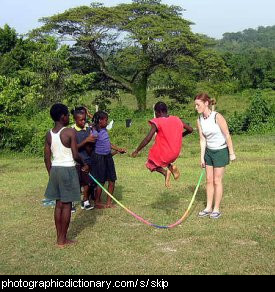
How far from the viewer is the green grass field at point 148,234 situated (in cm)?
511

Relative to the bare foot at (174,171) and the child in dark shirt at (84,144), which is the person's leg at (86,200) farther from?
the bare foot at (174,171)

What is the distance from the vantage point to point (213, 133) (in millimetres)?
6910

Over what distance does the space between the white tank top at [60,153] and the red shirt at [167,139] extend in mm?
1212

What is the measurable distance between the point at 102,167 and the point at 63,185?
6.74 ft

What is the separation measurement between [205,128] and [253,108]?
624 inches

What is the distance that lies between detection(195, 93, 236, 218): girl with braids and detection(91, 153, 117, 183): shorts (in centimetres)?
171

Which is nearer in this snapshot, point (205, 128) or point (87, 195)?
point (205, 128)

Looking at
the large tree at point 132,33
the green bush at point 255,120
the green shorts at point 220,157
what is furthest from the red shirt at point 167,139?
the large tree at point 132,33

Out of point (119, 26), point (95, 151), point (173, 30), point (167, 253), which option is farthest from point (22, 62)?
point (167, 253)

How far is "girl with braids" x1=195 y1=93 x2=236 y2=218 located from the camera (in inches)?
270

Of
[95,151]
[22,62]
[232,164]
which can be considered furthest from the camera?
Result: [22,62]

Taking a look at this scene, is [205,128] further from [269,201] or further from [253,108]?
[253,108]

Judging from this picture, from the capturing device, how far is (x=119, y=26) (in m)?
31.5

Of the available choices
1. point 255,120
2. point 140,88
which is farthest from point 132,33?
point 255,120
